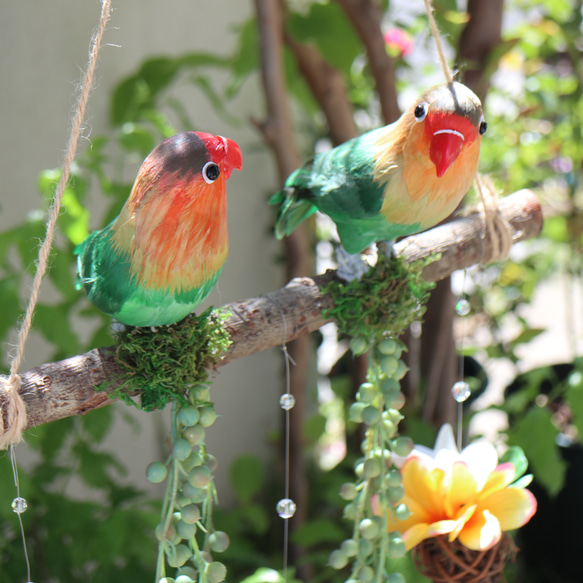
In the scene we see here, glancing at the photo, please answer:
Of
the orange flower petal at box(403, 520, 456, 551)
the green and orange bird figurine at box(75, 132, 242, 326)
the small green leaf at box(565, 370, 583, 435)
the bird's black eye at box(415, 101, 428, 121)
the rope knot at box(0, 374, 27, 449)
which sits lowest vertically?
the small green leaf at box(565, 370, 583, 435)

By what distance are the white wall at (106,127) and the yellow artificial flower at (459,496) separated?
558mm

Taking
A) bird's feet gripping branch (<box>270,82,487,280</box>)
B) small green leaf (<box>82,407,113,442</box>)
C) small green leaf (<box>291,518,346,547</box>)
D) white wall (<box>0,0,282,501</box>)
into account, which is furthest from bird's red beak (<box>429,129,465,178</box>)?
small green leaf (<box>291,518,346,547</box>)

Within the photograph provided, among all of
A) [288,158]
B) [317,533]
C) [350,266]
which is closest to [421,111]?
[350,266]

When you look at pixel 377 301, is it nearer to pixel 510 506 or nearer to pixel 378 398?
pixel 378 398

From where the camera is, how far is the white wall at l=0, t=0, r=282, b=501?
1.05 meters

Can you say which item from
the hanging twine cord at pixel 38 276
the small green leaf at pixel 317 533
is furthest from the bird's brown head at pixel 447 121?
the small green leaf at pixel 317 533

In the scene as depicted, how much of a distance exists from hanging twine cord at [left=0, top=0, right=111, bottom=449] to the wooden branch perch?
12mm

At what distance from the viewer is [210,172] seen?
42 centimetres

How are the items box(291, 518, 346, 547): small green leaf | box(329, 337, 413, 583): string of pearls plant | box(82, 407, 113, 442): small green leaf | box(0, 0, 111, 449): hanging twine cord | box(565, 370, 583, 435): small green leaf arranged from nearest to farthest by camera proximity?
box(0, 0, 111, 449): hanging twine cord, box(329, 337, 413, 583): string of pearls plant, box(82, 407, 113, 442): small green leaf, box(565, 370, 583, 435): small green leaf, box(291, 518, 346, 547): small green leaf

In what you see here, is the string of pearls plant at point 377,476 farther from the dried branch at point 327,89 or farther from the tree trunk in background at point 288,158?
the dried branch at point 327,89

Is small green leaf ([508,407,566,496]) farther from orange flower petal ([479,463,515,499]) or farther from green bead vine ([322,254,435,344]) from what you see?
green bead vine ([322,254,435,344])

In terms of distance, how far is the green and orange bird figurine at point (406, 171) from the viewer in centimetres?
46

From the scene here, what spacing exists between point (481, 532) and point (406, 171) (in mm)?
326

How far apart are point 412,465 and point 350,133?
0.74 meters
